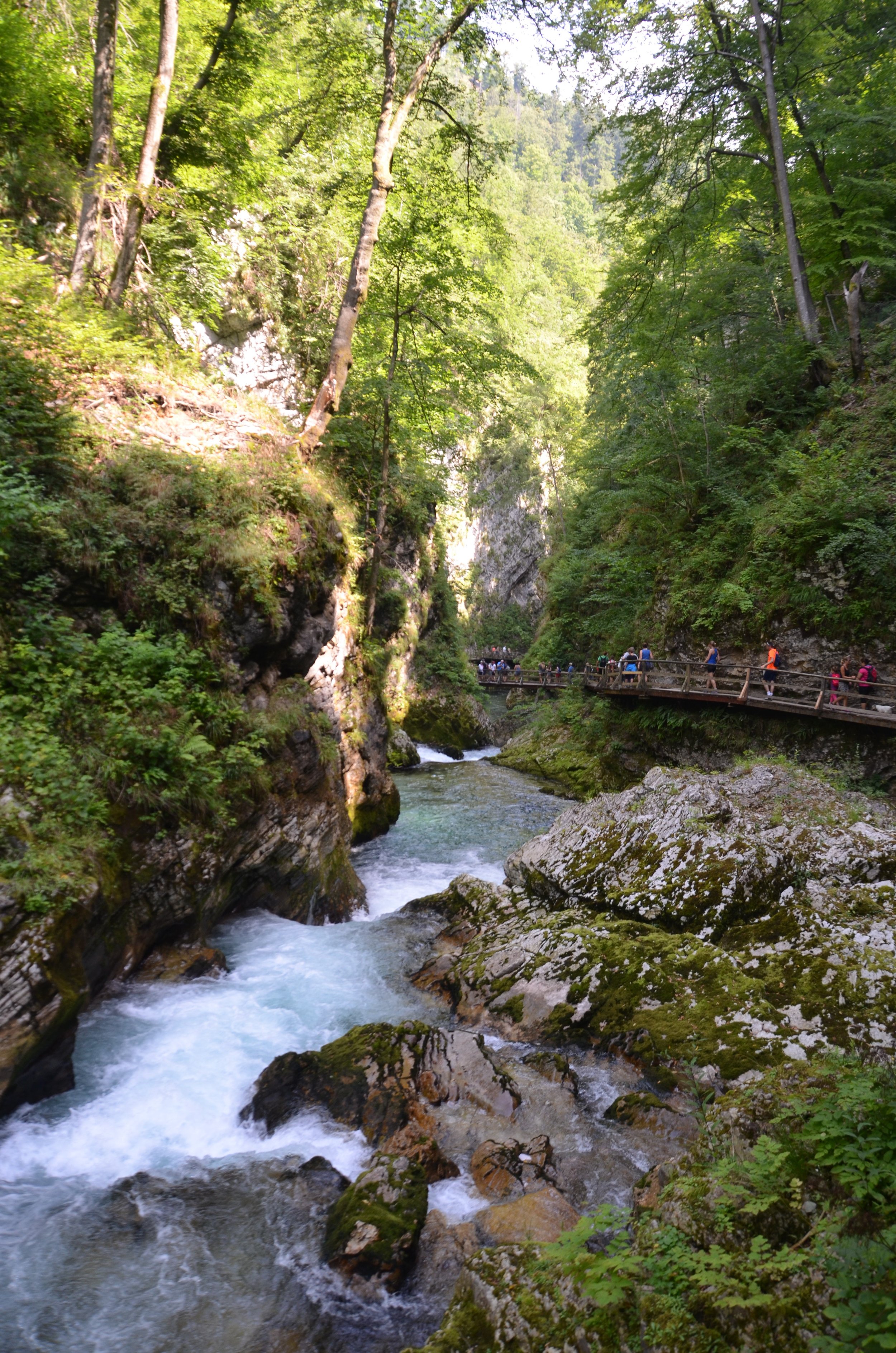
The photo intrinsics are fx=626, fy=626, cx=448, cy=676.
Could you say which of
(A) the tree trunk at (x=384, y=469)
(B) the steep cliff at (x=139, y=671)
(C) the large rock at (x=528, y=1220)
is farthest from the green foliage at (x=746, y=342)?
(C) the large rock at (x=528, y=1220)

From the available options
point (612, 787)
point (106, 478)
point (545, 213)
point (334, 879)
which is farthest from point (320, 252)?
point (545, 213)

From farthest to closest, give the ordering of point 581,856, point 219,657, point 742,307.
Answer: point 742,307 → point 581,856 → point 219,657

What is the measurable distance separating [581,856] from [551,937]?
5.45ft

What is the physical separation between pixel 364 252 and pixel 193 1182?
40.8 ft

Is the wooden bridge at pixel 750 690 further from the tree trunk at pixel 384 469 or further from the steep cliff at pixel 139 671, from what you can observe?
the steep cliff at pixel 139 671

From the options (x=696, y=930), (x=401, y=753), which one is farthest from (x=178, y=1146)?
(x=401, y=753)

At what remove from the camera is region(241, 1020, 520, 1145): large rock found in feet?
16.7

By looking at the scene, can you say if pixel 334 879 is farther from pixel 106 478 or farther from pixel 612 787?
pixel 612 787

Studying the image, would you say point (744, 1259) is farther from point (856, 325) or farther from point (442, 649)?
point (442, 649)

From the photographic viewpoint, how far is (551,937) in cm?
741

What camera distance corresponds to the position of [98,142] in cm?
909

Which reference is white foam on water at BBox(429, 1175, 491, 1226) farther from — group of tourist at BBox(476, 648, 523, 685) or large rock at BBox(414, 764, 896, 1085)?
group of tourist at BBox(476, 648, 523, 685)

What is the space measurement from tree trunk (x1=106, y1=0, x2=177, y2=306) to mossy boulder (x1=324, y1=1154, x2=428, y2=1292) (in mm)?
11203

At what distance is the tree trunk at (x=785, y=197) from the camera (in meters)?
16.8
